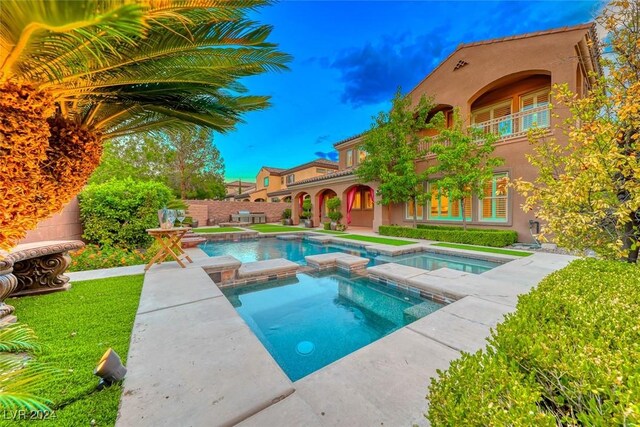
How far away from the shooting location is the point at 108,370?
212 cm

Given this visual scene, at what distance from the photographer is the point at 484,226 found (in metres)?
12.1

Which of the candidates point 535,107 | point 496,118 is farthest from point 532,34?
point 496,118

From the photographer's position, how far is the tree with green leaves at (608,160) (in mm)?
3226

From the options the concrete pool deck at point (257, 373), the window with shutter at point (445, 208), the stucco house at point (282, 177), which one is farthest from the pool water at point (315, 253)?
the stucco house at point (282, 177)

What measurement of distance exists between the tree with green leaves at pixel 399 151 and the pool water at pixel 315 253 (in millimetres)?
4397

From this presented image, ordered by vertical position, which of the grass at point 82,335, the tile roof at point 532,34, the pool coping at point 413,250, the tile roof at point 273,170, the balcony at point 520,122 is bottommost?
the pool coping at point 413,250

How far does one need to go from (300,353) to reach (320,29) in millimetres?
16971

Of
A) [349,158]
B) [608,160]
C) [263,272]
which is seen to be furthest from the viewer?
[349,158]

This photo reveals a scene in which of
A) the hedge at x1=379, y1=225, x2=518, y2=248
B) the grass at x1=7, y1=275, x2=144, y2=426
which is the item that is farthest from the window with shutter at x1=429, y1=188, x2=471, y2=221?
the grass at x1=7, y1=275, x2=144, y2=426

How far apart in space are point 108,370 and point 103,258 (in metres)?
6.41

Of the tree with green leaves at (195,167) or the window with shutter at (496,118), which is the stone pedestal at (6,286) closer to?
the window with shutter at (496,118)

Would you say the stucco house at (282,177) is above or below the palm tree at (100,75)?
above

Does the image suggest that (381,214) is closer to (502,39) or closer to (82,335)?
(502,39)

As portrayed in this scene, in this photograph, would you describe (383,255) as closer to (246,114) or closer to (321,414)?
(246,114)
